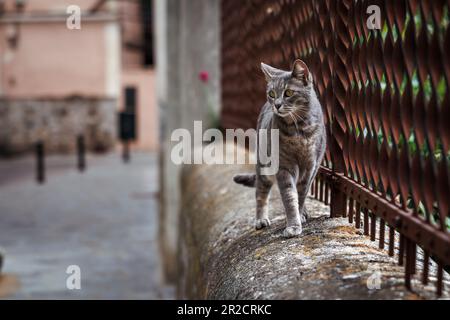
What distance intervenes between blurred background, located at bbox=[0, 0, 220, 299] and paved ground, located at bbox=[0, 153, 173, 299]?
24 mm

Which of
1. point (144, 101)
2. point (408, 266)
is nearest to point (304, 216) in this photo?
point (408, 266)

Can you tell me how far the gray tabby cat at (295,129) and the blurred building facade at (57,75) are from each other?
23899mm

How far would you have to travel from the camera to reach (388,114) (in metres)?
2.18

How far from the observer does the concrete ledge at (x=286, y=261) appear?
205cm

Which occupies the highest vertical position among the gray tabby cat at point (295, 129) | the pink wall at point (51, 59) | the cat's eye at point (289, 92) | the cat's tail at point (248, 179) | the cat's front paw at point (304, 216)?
the pink wall at point (51, 59)

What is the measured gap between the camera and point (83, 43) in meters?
26.2

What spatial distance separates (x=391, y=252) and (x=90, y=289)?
6194 millimetres

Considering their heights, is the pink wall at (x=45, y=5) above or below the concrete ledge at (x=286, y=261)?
above

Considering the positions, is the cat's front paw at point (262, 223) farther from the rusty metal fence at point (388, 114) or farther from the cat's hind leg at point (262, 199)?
the rusty metal fence at point (388, 114)

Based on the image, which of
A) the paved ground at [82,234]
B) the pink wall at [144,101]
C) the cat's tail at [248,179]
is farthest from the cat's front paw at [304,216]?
the pink wall at [144,101]

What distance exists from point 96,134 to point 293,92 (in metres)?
24.4

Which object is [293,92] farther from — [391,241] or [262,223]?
[262,223]

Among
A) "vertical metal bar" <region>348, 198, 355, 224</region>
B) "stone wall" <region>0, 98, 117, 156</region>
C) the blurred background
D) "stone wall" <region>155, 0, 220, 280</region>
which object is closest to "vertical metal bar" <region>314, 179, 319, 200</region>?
"vertical metal bar" <region>348, 198, 355, 224</region>

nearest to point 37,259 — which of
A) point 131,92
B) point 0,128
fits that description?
point 0,128
